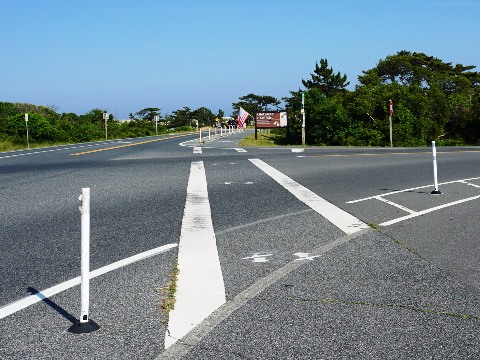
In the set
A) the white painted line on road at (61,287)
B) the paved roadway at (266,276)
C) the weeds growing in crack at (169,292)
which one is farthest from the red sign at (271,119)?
the weeds growing in crack at (169,292)

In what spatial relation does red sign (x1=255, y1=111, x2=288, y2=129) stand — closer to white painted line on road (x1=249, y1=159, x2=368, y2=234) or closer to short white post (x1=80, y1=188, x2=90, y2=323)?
white painted line on road (x1=249, y1=159, x2=368, y2=234)

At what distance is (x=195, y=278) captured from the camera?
17.0ft

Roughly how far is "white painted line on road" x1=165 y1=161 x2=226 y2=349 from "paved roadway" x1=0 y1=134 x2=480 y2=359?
0.29 ft

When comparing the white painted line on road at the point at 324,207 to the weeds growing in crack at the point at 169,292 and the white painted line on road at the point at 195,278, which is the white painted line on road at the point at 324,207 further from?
the weeds growing in crack at the point at 169,292

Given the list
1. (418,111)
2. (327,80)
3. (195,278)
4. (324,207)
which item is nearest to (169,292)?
(195,278)

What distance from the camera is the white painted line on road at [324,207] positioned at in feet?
25.5

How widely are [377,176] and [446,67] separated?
69753mm

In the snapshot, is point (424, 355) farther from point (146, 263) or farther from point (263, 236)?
point (263, 236)

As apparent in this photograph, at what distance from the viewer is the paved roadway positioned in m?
3.67

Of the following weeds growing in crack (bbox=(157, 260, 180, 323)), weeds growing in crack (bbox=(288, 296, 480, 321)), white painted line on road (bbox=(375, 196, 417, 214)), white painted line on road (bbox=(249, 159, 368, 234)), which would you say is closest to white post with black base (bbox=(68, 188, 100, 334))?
weeds growing in crack (bbox=(157, 260, 180, 323))

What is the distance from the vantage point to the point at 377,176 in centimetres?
1489

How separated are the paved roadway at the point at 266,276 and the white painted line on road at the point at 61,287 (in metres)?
0.05

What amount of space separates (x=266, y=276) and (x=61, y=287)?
1709 mm

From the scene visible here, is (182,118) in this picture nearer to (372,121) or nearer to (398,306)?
(372,121)
